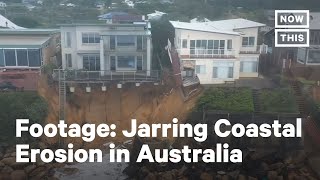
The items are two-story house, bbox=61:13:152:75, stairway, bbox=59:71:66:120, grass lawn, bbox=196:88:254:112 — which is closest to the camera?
grass lawn, bbox=196:88:254:112

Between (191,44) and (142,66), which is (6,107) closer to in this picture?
(142,66)

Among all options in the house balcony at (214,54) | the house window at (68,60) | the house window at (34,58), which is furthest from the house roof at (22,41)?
the house balcony at (214,54)

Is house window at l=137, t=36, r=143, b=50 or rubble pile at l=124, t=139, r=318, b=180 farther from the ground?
house window at l=137, t=36, r=143, b=50

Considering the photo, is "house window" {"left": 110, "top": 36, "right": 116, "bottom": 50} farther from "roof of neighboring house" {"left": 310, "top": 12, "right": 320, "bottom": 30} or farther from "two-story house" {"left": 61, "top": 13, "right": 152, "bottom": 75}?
"roof of neighboring house" {"left": 310, "top": 12, "right": 320, "bottom": 30}

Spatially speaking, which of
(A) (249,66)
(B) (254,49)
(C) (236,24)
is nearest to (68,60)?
(C) (236,24)

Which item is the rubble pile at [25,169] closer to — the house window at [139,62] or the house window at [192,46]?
the house window at [139,62]

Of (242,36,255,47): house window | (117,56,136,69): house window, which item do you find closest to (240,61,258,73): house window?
(242,36,255,47): house window

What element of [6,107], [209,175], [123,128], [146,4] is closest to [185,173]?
[209,175]
